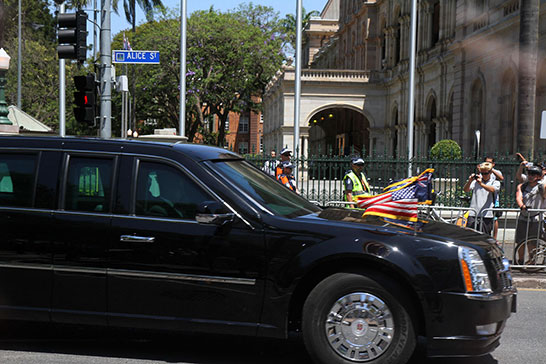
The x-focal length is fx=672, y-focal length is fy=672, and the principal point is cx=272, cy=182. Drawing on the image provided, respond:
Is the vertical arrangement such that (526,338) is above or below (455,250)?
below

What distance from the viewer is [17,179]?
5.58 metres

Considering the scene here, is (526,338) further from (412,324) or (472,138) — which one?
(472,138)

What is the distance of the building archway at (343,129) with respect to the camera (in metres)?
54.8

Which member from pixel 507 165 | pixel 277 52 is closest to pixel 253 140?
pixel 277 52

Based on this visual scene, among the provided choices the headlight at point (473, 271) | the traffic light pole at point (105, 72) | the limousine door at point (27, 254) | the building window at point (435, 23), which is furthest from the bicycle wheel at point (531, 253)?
the building window at point (435, 23)

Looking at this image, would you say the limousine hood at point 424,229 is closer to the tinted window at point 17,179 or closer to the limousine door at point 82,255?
the limousine door at point 82,255

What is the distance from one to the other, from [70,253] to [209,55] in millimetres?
41563

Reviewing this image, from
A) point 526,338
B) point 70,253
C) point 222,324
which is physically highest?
point 70,253

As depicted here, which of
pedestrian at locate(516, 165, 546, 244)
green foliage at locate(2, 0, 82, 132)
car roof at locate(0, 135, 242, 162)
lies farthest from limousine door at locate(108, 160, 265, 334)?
green foliage at locate(2, 0, 82, 132)

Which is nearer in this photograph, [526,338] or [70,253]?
[70,253]

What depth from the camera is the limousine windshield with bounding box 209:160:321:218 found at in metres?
5.38

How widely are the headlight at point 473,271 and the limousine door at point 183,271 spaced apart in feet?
4.84

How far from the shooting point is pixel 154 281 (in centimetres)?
516

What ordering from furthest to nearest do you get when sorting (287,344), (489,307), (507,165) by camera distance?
(507,165), (287,344), (489,307)
